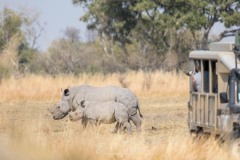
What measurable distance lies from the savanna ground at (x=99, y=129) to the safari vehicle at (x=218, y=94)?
334mm

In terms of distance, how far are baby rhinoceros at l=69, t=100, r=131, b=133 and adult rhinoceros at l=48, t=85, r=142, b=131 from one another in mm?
309

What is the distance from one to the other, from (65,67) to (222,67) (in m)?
29.2

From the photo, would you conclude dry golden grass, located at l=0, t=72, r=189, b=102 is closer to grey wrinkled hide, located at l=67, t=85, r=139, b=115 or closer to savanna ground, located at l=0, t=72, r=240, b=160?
savanna ground, located at l=0, t=72, r=240, b=160

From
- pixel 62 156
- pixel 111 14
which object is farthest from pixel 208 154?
pixel 111 14

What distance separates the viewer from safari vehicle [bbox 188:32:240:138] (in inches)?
540

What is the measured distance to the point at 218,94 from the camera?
14.3 metres

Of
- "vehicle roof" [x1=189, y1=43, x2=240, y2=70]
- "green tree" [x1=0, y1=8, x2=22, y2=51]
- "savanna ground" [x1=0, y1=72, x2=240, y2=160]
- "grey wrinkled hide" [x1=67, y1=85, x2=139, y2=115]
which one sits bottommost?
"savanna ground" [x1=0, y1=72, x2=240, y2=160]

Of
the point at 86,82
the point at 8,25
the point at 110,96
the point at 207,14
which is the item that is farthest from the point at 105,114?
the point at 8,25

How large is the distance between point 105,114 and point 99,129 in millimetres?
1583

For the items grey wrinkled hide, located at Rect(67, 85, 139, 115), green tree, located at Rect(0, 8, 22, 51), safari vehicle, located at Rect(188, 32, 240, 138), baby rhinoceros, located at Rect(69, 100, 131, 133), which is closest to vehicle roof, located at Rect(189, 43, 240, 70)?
safari vehicle, located at Rect(188, 32, 240, 138)

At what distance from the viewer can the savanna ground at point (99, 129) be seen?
1305 cm

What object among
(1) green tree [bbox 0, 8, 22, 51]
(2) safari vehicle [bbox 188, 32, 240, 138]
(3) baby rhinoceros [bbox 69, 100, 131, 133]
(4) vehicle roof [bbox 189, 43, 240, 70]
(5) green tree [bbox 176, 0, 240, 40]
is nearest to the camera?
(2) safari vehicle [bbox 188, 32, 240, 138]

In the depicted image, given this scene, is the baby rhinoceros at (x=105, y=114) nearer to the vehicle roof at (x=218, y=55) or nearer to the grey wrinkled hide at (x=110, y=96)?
the grey wrinkled hide at (x=110, y=96)

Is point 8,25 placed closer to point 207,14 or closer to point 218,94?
point 207,14
